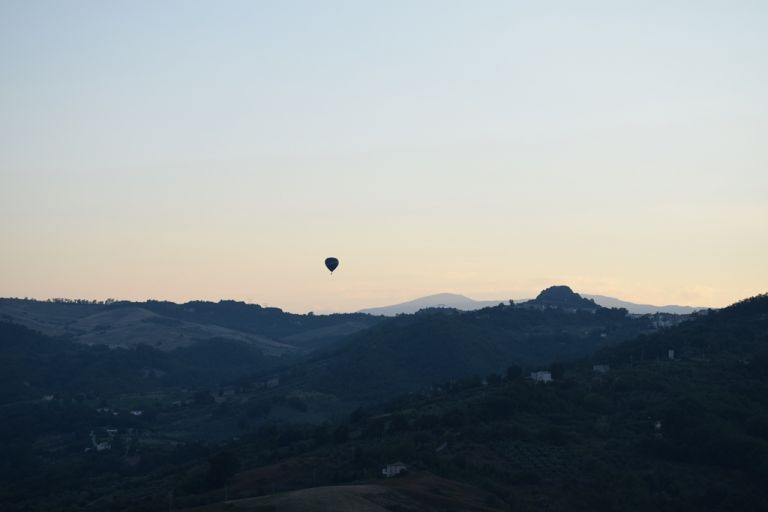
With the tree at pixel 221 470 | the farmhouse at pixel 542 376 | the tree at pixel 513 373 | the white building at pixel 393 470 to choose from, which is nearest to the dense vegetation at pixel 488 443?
the tree at pixel 221 470

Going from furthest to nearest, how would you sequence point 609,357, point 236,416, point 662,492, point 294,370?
point 294,370
point 236,416
point 609,357
point 662,492

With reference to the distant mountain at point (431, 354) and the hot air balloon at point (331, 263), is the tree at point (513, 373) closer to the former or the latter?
the hot air balloon at point (331, 263)

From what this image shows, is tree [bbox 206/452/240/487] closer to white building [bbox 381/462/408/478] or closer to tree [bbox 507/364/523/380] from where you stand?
white building [bbox 381/462/408/478]

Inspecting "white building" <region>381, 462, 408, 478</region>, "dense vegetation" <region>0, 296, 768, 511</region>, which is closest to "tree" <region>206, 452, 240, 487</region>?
"dense vegetation" <region>0, 296, 768, 511</region>

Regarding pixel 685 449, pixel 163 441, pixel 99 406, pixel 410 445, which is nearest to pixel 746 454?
pixel 685 449

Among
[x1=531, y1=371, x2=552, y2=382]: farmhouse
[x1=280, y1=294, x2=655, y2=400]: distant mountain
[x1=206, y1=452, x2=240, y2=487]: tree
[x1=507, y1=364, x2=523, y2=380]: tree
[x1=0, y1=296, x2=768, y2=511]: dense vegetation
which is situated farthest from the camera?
[x1=280, y1=294, x2=655, y2=400]: distant mountain

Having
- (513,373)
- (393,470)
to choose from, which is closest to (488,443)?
(393,470)

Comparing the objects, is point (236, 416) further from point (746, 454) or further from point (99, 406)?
point (746, 454)

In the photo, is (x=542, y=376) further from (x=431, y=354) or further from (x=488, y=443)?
Answer: (x=431, y=354)
